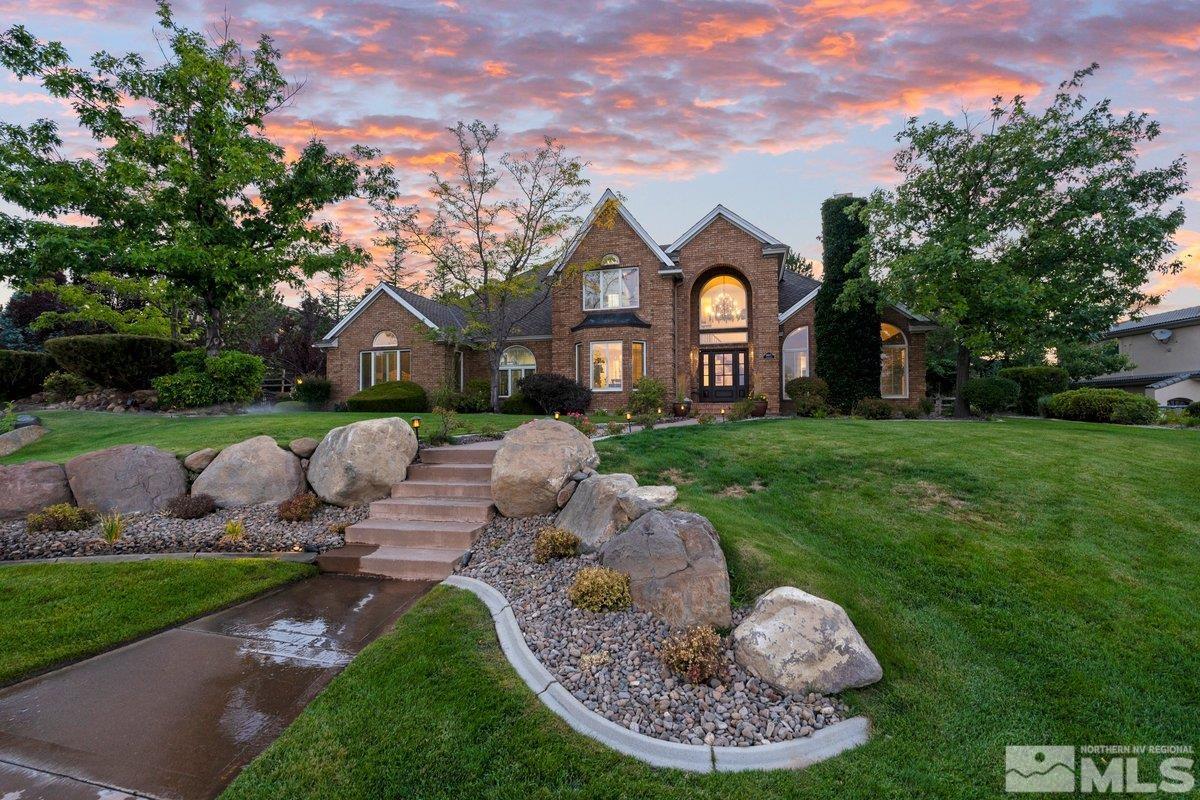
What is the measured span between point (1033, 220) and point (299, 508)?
23.3 meters

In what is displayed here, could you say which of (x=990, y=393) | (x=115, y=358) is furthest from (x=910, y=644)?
(x=115, y=358)

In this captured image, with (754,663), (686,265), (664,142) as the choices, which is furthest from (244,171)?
(754,663)

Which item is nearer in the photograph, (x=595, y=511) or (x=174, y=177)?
(x=595, y=511)

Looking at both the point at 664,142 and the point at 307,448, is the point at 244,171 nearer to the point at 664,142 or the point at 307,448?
the point at 307,448

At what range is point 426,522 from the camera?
262 inches

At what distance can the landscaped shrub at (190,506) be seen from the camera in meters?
7.25

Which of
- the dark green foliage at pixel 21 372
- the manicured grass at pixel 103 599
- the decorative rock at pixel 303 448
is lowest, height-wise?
the manicured grass at pixel 103 599

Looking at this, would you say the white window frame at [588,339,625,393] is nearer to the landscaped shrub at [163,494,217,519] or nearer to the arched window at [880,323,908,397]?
the arched window at [880,323,908,397]

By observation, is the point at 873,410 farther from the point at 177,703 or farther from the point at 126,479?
the point at 126,479

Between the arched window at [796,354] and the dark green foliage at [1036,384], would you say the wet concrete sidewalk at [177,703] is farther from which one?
the dark green foliage at [1036,384]

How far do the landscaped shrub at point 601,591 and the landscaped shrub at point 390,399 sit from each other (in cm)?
1689

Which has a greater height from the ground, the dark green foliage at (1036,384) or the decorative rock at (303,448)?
the dark green foliage at (1036,384)

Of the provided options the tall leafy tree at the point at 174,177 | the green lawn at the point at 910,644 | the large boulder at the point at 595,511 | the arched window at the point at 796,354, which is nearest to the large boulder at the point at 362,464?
the large boulder at the point at 595,511

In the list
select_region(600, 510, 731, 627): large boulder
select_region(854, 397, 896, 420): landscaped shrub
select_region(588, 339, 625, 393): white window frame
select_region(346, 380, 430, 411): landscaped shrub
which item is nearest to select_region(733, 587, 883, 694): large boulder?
select_region(600, 510, 731, 627): large boulder
